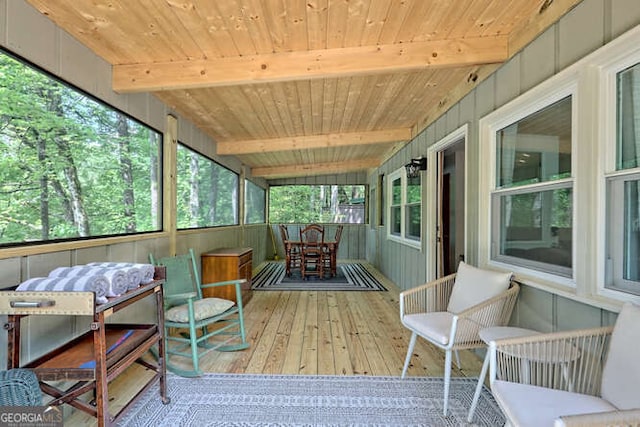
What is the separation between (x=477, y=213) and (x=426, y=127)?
163cm

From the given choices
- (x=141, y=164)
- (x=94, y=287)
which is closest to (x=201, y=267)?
(x=141, y=164)

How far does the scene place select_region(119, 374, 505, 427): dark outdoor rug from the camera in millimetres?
1802

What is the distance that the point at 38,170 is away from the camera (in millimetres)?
1717

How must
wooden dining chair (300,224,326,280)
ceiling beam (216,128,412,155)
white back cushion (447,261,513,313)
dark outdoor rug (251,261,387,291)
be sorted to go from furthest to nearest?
wooden dining chair (300,224,326,280), dark outdoor rug (251,261,387,291), ceiling beam (216,128,412,155), white back cushion (447,261,513,313)

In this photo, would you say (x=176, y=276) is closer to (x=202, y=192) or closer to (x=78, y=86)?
(x=78, y=86)

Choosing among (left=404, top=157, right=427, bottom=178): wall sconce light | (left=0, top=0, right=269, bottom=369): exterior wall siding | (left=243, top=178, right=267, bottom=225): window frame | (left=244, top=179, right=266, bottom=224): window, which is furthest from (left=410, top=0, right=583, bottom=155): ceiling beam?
(left=244, top=179, right=266, bottom=224): window

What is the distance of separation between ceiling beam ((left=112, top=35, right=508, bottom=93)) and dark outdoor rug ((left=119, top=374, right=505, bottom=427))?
223cm

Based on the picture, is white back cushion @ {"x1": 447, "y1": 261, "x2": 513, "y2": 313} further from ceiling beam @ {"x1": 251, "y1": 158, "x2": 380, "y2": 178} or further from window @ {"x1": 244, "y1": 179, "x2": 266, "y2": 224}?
ceiling beam @ {"x1": 251, "y1": 158, "x2": 380, "y2": 178}

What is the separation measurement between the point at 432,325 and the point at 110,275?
1.91 m

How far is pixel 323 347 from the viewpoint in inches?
110

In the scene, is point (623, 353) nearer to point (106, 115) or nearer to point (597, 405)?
point (597, 405)

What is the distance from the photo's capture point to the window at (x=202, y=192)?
139 inches

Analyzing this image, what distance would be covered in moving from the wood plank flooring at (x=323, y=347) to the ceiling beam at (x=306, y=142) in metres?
2.31

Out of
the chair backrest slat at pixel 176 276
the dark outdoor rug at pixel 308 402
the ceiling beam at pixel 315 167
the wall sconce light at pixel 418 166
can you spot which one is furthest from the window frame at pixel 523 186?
the ceiling beam at pixel 315 167
